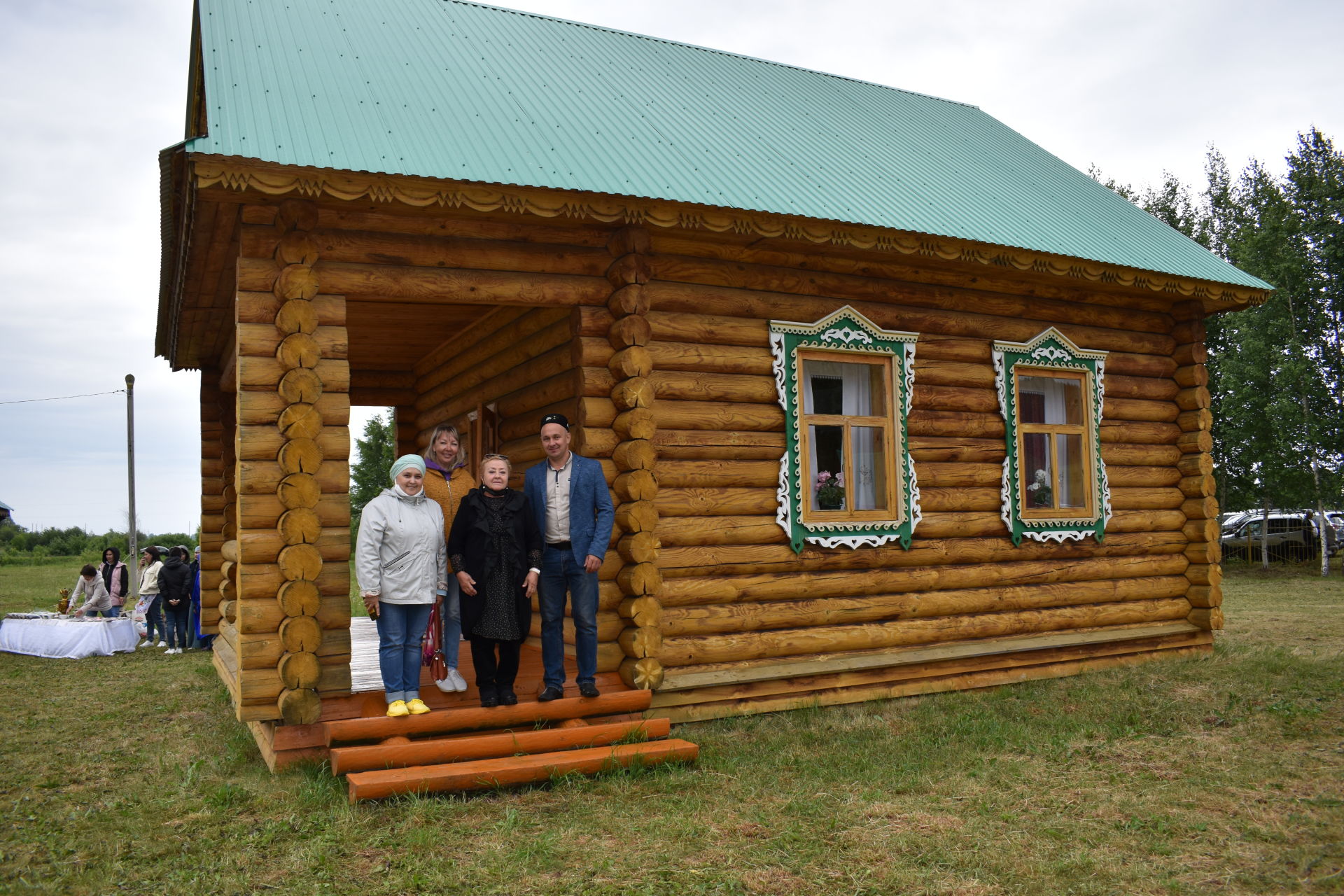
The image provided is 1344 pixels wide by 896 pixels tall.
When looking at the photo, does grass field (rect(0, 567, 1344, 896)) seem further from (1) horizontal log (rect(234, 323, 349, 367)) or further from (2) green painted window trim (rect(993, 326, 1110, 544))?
(1) horizontal log (rect(234, 323, 349, 367))

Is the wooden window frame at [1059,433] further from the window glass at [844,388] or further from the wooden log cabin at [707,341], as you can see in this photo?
the window glass at [844,388]

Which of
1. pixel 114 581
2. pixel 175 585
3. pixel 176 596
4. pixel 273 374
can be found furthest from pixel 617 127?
pixel 114 581

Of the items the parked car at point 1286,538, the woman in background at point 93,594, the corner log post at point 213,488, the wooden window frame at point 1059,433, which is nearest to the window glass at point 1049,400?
the wooden window frame at point 1059,433

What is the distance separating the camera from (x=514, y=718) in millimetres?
6703

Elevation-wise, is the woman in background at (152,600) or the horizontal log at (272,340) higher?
the horizontal log at (272,340)

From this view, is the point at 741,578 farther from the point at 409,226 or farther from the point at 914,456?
the point at 409,226

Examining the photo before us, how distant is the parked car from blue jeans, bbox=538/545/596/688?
25.2 metres

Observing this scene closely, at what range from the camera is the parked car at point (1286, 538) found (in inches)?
1074

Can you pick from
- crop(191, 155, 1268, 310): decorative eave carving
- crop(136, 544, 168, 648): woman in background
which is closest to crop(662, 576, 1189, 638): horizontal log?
crop(191, 155, 1268, 310): decorative eave carving

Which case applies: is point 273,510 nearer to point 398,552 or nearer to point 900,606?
point 398,552

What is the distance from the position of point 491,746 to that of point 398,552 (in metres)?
1.37

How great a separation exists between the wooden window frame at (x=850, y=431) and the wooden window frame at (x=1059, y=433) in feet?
5.08

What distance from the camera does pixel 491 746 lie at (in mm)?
6414

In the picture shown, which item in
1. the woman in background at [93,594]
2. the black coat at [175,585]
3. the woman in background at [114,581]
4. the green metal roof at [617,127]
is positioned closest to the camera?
the green metal roof at [617,127]
